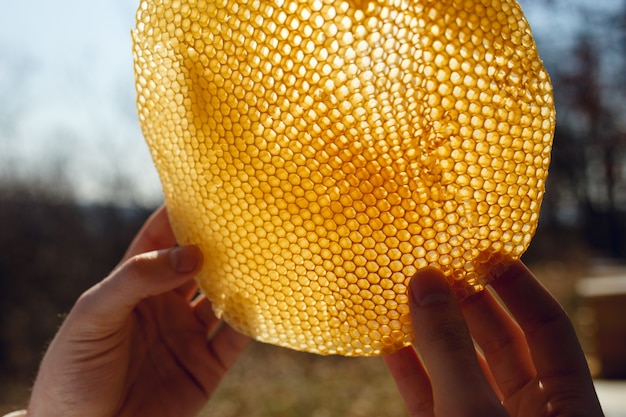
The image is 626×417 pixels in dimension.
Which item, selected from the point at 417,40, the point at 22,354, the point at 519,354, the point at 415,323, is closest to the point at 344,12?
the point at 417,40

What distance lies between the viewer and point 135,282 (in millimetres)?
490

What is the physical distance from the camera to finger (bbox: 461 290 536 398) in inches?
19.9

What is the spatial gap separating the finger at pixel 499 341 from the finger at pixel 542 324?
1.3 inches

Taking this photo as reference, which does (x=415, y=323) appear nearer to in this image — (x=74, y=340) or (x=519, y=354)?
(x=519, y=354)

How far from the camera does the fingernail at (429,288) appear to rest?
1.18 feet

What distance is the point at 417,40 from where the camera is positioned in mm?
339

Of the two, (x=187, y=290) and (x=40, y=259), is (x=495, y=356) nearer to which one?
(x=187, y=290)

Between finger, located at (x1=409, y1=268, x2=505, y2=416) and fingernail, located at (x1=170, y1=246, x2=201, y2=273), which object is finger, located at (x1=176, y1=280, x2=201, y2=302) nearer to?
fingernail, located at (x1=170, y1=246, x2=201, y2=273)

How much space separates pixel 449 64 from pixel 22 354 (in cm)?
184

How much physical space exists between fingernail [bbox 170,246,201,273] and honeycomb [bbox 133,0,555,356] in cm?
3

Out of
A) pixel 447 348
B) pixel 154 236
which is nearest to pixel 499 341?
pixel 447 348

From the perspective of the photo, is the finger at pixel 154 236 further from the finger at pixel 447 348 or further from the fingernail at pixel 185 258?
the finger at pixel 447 348

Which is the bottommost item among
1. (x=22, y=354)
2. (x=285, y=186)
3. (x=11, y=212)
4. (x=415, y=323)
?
(x=22, y=354)

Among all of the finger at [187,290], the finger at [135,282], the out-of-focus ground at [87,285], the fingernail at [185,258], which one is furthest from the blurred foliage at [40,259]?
the fingernail at [185,258]
